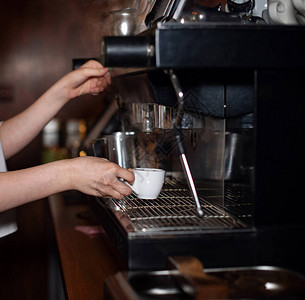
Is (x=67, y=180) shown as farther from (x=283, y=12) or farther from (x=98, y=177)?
(x=283, y=12)

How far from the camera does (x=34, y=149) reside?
3590mm

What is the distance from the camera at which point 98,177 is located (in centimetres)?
90

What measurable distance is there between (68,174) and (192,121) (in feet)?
1.00


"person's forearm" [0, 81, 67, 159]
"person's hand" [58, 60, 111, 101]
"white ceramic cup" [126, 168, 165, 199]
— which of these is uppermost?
"person's hand" [58, 60, 111, 101]

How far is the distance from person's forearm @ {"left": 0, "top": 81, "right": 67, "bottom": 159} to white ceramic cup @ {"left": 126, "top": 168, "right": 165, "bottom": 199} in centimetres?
45

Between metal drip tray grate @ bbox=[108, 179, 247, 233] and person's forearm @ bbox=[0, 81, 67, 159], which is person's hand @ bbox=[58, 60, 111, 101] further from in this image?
metal drip tray grate @ bbox=[108, 179, 247, 233]

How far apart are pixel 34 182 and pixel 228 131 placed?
0.42 meters

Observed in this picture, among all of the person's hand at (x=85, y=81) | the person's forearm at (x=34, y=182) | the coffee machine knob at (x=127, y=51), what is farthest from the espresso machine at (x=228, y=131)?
the person's hand at (x=85, y=81)

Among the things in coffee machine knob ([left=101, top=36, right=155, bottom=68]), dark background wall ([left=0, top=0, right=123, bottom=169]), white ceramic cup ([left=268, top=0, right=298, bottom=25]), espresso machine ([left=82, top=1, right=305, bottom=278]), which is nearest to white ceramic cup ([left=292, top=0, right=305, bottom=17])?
white ceramic cup ([left=268, top=0, right=298, bottom=25])

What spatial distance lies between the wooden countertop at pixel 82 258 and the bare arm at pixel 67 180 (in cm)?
21

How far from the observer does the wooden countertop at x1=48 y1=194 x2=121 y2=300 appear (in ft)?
3.44

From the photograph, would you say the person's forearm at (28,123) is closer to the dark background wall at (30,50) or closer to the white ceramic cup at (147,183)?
the white ceramic cup at (147,183)

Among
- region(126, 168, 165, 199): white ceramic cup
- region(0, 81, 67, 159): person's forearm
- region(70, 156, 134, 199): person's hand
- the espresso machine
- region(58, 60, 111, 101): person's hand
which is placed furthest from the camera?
region(0, 81, 67, 159): person's forearm

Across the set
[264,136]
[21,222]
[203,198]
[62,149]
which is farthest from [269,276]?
[62,149]
